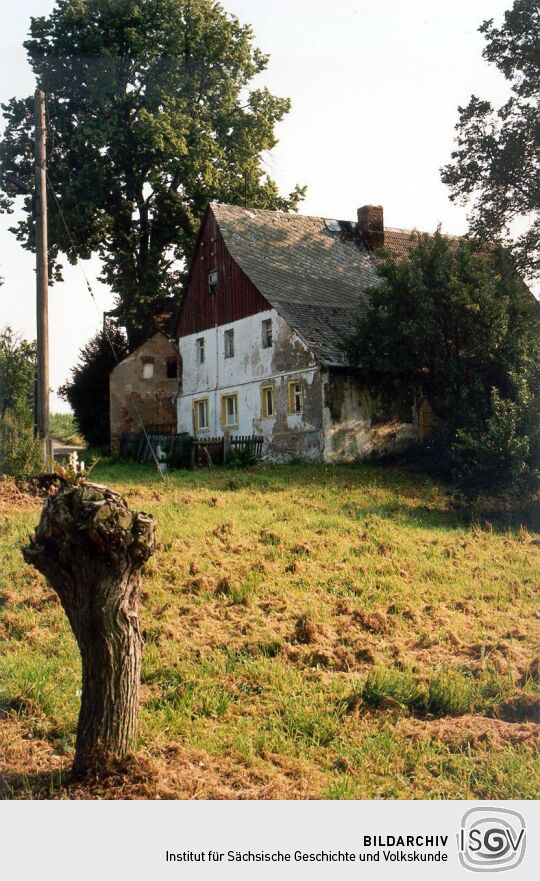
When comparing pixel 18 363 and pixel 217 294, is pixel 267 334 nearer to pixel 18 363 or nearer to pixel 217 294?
pixel 217 294

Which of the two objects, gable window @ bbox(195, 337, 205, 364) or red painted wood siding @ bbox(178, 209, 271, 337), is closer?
red painted wood siding @ bbox(178, 209, 271, 337)

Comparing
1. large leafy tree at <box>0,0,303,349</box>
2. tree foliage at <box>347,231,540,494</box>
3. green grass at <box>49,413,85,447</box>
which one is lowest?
green grass at <box>49,413,85,447</box>

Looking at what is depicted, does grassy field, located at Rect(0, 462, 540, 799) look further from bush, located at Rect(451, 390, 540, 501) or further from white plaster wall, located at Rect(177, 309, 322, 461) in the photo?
white plaster wall, located at Rect(177, 309, 322, 461)

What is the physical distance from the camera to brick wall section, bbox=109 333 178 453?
1312 inches

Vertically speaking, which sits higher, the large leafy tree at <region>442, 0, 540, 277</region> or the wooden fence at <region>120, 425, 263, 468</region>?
the large leafy tree at <region>442, 0, 540, 277</region>

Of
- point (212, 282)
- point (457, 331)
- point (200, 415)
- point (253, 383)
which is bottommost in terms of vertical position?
point (200, 415)

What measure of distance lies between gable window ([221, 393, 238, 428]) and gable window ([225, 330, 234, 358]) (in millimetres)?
1570

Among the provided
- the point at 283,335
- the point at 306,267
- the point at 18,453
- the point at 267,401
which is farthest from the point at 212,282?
the point at 18,453

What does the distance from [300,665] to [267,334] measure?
20.3 m

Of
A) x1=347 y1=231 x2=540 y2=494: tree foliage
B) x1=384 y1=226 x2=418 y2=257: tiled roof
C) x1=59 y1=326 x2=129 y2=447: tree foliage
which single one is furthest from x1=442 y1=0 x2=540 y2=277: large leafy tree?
x1=59 y1=326 x2=129 y2=447: tree foliage

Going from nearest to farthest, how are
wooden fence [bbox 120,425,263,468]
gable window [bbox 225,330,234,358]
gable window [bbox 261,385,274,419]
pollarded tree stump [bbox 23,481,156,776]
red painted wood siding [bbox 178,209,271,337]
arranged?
pollarded tree stump [bbox 23,481,156,776] → wooden fence [bbox 120,425,263,468] → gable window [bbox 261,385,274,419] → red painted wood siding [bbox 178,209,271,337] → gable window [bbox 225,330,234,358]

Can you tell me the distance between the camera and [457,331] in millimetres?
22984

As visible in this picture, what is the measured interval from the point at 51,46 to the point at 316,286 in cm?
1270
